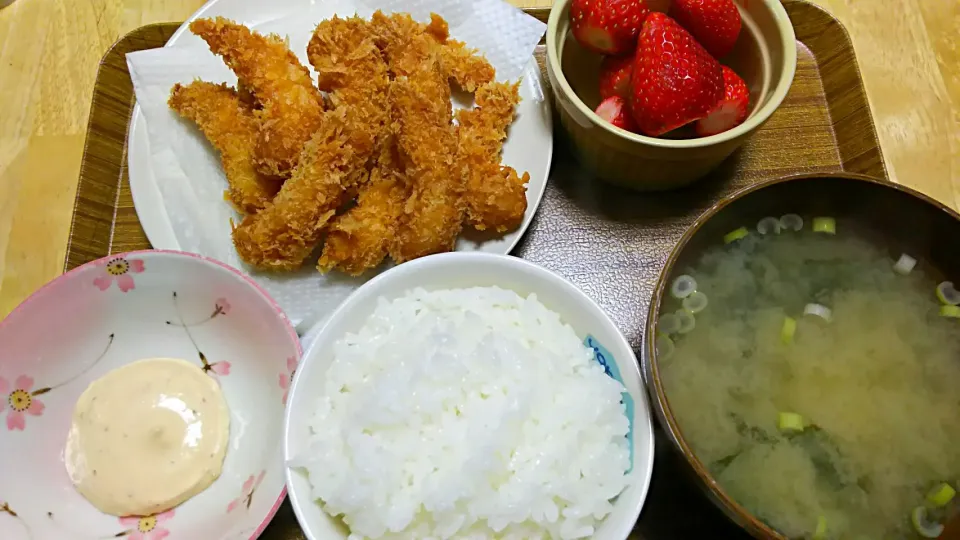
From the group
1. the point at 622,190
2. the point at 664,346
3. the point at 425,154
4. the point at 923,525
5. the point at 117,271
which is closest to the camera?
the point at 923,525

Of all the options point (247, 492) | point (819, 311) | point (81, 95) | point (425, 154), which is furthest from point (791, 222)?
point (81, 95)

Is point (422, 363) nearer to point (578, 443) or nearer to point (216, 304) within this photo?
Result: point (578, 443)

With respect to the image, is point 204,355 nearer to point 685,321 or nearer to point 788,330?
point 685,321

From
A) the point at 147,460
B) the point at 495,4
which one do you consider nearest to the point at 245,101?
the point at 495,4

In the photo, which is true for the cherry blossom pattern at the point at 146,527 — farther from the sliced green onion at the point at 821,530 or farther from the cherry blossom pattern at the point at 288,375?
the sliced green onion at the point at 821,530

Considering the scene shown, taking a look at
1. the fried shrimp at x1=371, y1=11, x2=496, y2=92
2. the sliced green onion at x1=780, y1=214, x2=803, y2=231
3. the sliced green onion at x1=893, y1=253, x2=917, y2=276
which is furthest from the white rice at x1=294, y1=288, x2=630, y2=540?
the fried shrimp at x1=371, y1=11, x2=496, y2=92

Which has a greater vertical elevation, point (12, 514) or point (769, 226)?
point (769, 226)
